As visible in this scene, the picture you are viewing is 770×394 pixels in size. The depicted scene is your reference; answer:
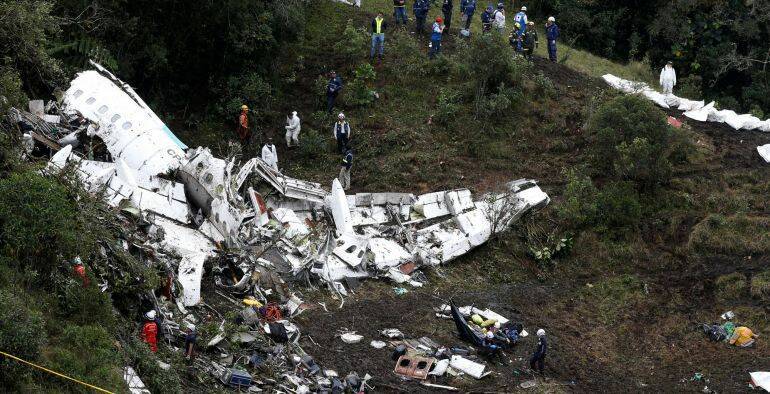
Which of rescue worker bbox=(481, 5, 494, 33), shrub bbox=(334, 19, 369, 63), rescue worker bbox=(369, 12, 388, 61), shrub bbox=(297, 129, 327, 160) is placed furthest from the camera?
rescue worker bbox=(481, 5, 494, 33)

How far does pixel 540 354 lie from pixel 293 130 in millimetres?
9805

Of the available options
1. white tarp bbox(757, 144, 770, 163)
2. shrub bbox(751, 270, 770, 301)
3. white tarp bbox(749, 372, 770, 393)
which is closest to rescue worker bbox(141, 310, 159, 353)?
white tarp bbox(749, 372, 770, 393)

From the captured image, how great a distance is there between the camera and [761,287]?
20.0 meters

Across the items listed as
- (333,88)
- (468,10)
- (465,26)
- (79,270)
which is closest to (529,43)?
(468,10)

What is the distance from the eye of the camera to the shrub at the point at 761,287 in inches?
782

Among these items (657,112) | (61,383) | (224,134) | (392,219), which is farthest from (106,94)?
(657,112)

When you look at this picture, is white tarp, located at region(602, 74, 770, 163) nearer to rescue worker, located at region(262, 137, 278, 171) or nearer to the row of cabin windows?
rescue worker, located at region(262, 137, 278, 171)

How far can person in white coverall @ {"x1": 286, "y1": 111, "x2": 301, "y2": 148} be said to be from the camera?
24531mm

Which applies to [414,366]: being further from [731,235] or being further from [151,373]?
[731,235]

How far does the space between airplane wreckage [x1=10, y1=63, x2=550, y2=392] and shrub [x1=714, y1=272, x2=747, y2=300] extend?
13.4 ft

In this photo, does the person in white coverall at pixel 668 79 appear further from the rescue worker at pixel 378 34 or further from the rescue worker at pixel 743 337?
the rescue worker at pixel 743 337

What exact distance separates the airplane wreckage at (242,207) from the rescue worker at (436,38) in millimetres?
5979

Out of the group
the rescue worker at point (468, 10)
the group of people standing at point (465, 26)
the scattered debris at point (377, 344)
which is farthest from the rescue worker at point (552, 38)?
the scattered debris at point (377, 344)

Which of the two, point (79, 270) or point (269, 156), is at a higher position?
point (79, 270)
